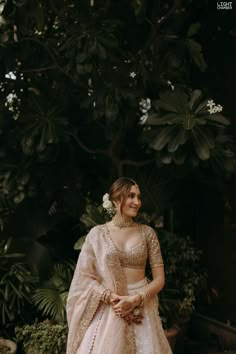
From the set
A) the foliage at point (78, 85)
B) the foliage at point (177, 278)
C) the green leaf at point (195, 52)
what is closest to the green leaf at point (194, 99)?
the foliage at point (78, 85)

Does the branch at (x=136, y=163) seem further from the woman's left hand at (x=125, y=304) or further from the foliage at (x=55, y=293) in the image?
the woman's left hand at (x=125, y=304)

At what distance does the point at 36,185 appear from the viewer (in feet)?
17.3

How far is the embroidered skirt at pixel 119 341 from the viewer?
128 inches

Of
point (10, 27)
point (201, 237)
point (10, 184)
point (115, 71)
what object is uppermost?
point (10, 27)

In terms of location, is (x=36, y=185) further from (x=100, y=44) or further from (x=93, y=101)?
(x=100, y=44)

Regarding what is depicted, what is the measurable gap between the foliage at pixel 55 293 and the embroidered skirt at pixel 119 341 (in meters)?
1.55

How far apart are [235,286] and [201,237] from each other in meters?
0.60

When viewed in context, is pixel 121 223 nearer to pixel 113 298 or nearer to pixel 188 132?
pixel 113 298

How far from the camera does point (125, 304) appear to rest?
3254 mm

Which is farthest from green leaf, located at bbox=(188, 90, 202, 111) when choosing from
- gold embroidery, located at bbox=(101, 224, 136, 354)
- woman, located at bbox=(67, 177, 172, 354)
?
gold embroidery, located at bbox=(101, 224, 136, 354)

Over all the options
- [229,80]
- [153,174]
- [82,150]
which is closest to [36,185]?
[82,150]

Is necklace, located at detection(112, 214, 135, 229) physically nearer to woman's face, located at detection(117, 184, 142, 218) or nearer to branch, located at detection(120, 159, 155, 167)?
woman's face, located at detection(117, 184, 142, 218)

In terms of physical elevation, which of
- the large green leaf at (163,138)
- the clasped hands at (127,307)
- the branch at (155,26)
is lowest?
the clasped hands at (127,307)

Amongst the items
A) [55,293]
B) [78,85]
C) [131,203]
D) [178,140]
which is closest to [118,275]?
[131,203]
